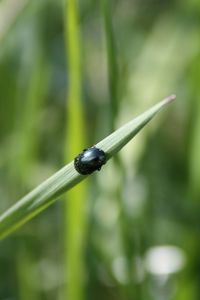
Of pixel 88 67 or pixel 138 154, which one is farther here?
pixel 88 67

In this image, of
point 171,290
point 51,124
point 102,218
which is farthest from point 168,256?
point 51,124

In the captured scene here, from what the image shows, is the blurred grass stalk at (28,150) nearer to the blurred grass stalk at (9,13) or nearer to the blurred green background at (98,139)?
the blurred green background at (98,139)

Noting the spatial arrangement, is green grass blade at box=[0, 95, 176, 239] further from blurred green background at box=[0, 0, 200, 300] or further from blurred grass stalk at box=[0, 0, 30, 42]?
blurred grass stalk at box=[0, 0, 30, 42]

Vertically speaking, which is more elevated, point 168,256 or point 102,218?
point 102,218

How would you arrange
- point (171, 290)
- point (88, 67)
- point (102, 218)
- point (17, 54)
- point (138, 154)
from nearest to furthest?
point (171, 290) → point (102, 218) → point (138, 154) → point (17, 54) → point (88, 67)

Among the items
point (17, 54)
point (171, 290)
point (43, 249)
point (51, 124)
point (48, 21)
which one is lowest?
point (171, 290)

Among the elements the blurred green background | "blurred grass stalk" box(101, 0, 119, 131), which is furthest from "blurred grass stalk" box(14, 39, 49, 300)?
"blurred grass stalk" box(101, 0, 119, 131)

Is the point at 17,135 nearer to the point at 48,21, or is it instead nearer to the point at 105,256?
the point at 105,256

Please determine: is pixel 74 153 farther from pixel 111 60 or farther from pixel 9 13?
pixel 9 13
